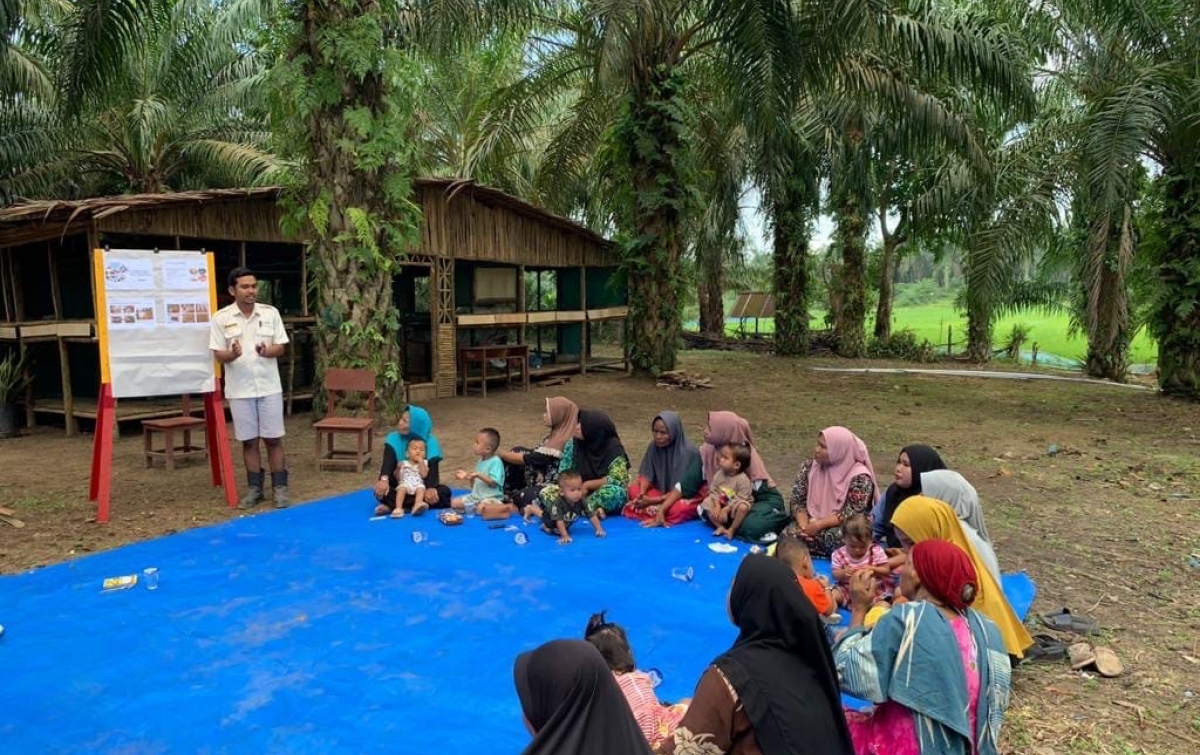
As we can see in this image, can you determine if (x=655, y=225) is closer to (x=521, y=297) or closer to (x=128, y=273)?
(x=521, y=297)

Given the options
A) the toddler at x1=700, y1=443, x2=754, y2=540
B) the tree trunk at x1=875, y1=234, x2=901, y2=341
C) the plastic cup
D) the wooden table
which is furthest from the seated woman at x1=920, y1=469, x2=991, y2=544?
the tree trunk at x1=875, y1=234, x2=901, y2=341

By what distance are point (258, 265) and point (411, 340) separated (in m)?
3.03

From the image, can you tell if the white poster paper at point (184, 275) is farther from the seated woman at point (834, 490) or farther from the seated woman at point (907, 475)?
the seated woman at point (907, 475)

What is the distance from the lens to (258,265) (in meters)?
11.7

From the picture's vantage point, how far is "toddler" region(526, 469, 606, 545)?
18.0ft

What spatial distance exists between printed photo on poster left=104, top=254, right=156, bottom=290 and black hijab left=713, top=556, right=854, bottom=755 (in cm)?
530

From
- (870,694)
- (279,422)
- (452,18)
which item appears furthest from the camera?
Answer: (452,18)

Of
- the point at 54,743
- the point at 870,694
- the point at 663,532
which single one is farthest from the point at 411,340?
the point at 870,694

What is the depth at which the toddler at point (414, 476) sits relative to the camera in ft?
19.6

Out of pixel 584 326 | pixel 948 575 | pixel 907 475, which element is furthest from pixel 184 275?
pixel 584 326

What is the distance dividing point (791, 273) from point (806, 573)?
15476 millimetres

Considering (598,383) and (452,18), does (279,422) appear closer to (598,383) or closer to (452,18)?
(452,18)

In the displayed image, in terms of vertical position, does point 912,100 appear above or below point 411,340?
above

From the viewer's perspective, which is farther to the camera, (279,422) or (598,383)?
(598,383)
